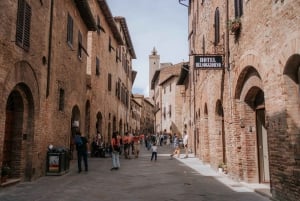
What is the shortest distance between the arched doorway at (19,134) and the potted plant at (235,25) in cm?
699

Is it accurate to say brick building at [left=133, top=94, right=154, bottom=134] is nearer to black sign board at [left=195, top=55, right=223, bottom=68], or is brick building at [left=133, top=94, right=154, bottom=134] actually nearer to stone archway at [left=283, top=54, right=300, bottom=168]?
black sign board at [left=195, top=55, right=223, bottom=68]

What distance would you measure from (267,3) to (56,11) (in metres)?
8.25

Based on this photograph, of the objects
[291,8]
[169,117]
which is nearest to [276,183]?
[291,8]

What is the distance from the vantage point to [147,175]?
1271 cm

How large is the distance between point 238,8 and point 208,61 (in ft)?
6.95

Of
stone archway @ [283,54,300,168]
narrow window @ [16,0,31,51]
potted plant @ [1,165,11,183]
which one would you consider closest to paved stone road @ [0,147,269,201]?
potted plant @ [1,165,11,183]

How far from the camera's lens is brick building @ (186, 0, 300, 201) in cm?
725

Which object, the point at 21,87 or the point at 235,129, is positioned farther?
the point at 235,129

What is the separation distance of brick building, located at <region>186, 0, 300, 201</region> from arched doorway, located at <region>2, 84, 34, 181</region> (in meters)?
6.01

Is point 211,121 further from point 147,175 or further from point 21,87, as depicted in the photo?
point 21,87

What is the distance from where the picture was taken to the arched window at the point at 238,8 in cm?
1070

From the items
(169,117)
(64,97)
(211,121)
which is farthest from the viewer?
(169,117)

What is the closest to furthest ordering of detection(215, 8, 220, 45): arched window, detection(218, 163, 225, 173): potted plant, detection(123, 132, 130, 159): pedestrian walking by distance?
1. detection(218, 163, 225, 173): potted plant
2. detection(215, 8, 220, 45): arched window
3. detection(123, 132, 130, 159): pedestrian walking

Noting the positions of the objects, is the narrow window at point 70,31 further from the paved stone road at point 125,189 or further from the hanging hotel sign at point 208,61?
the hanging hotel sign at point 208,61
